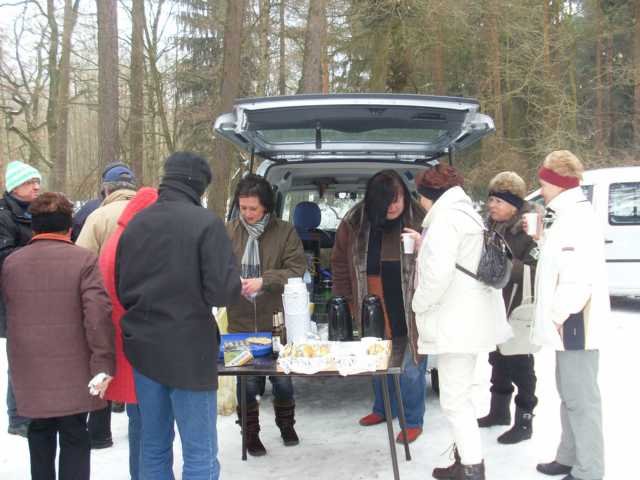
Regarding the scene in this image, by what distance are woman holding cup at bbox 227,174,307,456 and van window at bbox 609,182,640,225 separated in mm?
6097

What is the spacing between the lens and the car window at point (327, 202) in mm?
5539

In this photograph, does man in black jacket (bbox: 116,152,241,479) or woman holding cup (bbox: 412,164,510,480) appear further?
woman holding cup (bbox: 412,164,510,480)

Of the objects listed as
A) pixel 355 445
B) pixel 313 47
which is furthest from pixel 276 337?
pixel 313 47

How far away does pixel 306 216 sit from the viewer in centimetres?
536

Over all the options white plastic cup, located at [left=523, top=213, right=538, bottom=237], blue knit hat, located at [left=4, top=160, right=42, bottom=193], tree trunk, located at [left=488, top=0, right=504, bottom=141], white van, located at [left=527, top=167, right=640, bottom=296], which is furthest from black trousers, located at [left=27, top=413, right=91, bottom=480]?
tree trunk, located at [left=488, top=0, right=504, bottom=141]

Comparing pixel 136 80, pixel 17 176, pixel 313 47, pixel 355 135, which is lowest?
pixel 17 176

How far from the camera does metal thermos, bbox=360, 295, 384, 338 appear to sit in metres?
3.52

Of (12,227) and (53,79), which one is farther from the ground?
(53,79)

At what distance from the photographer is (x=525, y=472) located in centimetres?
349

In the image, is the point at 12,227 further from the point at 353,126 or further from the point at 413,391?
the point at 413,391

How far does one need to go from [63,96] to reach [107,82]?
6.98 meters

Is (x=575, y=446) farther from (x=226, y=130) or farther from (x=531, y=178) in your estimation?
(x=531, y=178)

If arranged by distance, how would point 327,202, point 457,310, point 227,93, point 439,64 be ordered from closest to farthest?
1. point 457,310
2. point 327,202
3. point 227,93
4. point 439,64

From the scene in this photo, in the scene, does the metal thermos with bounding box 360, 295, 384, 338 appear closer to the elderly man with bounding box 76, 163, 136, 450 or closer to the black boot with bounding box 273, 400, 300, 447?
the black boot with bounding box 273, 400, 300, 447
